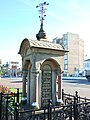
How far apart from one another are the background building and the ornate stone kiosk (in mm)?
77279

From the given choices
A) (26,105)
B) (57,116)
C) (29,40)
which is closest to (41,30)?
(29,40)

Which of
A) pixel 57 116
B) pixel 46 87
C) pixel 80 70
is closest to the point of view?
pixel 57 116

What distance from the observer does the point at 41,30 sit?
9383mm

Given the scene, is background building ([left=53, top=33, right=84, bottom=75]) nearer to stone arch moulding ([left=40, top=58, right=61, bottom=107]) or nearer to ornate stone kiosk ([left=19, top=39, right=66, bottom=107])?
ornate stone kiosk ([left=19, top=39, right=66, bottom=107])

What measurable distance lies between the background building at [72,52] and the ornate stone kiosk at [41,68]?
77279 millimetres

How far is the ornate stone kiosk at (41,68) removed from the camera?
8109 millimetres

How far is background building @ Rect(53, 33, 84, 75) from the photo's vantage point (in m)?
87.9

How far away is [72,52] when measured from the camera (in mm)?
89688

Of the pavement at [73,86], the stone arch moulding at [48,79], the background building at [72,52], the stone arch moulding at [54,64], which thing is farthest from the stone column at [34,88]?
the background building at [72,52]

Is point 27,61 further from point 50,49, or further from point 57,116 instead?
point 57,116

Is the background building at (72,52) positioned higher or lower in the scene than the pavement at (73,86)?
higher

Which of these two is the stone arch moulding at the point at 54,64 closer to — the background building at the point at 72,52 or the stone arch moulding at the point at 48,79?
the stone arch moulding at the point at 48,79

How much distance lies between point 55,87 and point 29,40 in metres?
2.54

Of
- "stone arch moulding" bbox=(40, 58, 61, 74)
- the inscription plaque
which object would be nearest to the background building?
"stone arch moulding" bbox=(40, 58, 61, 74)
